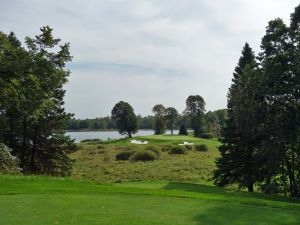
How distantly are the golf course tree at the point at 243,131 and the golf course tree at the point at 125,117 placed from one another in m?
87.9

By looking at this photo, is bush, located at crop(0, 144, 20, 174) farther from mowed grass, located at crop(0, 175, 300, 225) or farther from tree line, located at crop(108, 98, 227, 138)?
tree line, located at crop(108, 98, 227, 138)

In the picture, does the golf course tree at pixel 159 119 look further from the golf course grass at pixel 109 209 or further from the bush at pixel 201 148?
the golf course grass at pixel 109 209

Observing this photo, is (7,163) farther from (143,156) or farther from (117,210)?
(143,156)

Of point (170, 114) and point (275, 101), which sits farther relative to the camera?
point (170, 114)

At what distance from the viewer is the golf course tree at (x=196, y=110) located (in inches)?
5217

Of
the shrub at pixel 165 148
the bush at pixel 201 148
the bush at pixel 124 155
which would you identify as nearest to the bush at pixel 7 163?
the bush at pixel 124 155

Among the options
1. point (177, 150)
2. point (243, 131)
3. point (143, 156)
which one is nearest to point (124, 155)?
point (143, 156)

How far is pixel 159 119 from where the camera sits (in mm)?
145000

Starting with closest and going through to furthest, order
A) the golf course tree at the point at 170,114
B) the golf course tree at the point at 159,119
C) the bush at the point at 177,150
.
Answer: the bush at the point at 177,150 < the golf course tree at the point at 159,119 < the golf course tree at the point at 170,114

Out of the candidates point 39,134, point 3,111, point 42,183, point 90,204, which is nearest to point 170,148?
point 39,134

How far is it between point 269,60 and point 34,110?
14.2 meters

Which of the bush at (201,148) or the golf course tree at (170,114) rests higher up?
the golf course tree at (170,114)

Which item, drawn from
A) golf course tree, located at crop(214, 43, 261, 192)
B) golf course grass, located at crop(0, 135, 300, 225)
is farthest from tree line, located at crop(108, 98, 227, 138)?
golf course grass, located at crop(0, 135, 300, 225)

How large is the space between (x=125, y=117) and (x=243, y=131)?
95404mm
